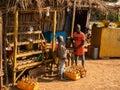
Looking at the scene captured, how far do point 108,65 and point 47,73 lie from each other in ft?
11.4

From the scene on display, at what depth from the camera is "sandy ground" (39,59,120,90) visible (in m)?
10.2

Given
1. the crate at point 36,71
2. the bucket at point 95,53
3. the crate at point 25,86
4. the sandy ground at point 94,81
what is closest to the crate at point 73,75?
the sandy ground at point 94,81

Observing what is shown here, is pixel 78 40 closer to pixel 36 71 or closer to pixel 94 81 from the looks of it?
pixel 94 81

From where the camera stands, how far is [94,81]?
10.9 meters

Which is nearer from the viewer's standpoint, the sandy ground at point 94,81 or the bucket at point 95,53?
the sandy ground at point 94,81


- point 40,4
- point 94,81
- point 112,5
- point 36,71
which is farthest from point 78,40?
point 112,5

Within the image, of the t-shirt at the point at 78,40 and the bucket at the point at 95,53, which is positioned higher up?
the t-shirt at the point at 78,40

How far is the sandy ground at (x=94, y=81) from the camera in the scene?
400 inches

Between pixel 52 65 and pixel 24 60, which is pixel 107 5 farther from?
pixel 24 60

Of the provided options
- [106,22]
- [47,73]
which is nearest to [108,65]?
[106,22]

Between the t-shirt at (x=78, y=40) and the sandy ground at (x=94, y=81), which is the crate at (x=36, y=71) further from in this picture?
the t-shirt at (x=78, y=40)

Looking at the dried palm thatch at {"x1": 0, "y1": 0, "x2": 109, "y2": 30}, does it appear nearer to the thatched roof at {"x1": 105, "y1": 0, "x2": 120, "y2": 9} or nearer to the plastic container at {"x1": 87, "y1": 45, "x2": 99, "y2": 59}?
the thatched roof at {"x1": 105, "y1": 0, "x2": 120, "y2": 9}

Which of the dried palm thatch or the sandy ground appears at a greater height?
the dried palm thatch

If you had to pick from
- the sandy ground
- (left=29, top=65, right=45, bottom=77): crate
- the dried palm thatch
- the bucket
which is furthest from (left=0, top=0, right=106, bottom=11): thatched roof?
the bucket
